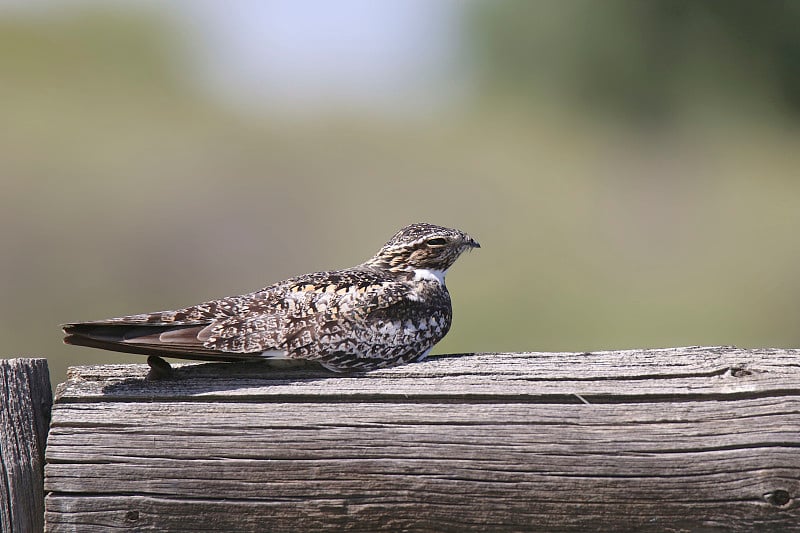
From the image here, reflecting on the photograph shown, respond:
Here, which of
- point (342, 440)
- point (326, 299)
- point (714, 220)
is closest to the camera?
point (342, 440)

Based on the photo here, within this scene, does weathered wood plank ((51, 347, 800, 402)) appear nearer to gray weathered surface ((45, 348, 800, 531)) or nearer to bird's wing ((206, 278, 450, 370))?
gray weathered surface ((45, 348, 800, 531))

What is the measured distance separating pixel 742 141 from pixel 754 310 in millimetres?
5777

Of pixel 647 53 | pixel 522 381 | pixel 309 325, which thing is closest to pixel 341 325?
pixel 309 325

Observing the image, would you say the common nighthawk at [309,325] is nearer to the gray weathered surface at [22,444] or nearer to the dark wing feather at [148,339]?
the dark wing feather at [148,339]

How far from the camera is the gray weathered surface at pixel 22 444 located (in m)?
2.86

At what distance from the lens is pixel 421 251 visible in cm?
424

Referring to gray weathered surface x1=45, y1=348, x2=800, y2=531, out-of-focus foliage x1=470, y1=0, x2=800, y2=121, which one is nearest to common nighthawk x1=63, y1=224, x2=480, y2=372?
gray weathered surface x1=45, y1=348, x2=800, y2=531

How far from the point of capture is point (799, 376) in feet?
9.33

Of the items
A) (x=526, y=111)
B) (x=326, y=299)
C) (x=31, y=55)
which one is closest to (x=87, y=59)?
(x=31, y=55)

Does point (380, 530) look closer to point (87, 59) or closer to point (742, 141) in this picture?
point (742, 141)

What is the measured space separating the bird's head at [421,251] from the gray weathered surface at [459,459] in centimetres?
139

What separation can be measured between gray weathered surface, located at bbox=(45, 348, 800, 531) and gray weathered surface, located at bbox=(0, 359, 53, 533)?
0.10 meters

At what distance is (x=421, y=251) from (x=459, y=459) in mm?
1539

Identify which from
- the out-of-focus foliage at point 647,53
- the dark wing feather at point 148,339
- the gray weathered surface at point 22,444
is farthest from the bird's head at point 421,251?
the out-of-focus foliage at point 647,53
